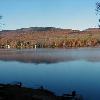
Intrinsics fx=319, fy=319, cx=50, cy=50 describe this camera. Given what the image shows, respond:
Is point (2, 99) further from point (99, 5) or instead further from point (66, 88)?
A: point (66, 88)

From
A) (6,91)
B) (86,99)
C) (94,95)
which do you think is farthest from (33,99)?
(94,95)

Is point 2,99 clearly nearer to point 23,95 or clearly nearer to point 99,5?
point 23,95

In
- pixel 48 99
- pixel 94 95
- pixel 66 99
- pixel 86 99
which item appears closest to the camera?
pixel 48 99

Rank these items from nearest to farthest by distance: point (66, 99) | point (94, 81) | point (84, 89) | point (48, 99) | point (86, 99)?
1. point (48, 99)
2. point (66, 99)
3. point (86, 99)
4. point (84, 89)
5. point (94, 81)

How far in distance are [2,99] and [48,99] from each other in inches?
148

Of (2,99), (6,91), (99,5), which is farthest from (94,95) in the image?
(2,99)

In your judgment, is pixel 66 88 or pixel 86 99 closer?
pixel 86 99

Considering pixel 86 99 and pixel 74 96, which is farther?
pixel 86 99

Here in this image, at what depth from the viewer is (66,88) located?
39875 mm

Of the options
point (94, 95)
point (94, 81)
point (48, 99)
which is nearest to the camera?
point (48, 99)

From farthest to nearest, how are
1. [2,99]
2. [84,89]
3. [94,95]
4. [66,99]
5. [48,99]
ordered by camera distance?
[84,89] < [94,95] < [66,99] < [48,99] < [2,99]

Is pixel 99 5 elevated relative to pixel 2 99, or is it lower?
elevated

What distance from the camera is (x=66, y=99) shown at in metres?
26.4

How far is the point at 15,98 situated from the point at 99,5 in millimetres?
14503
